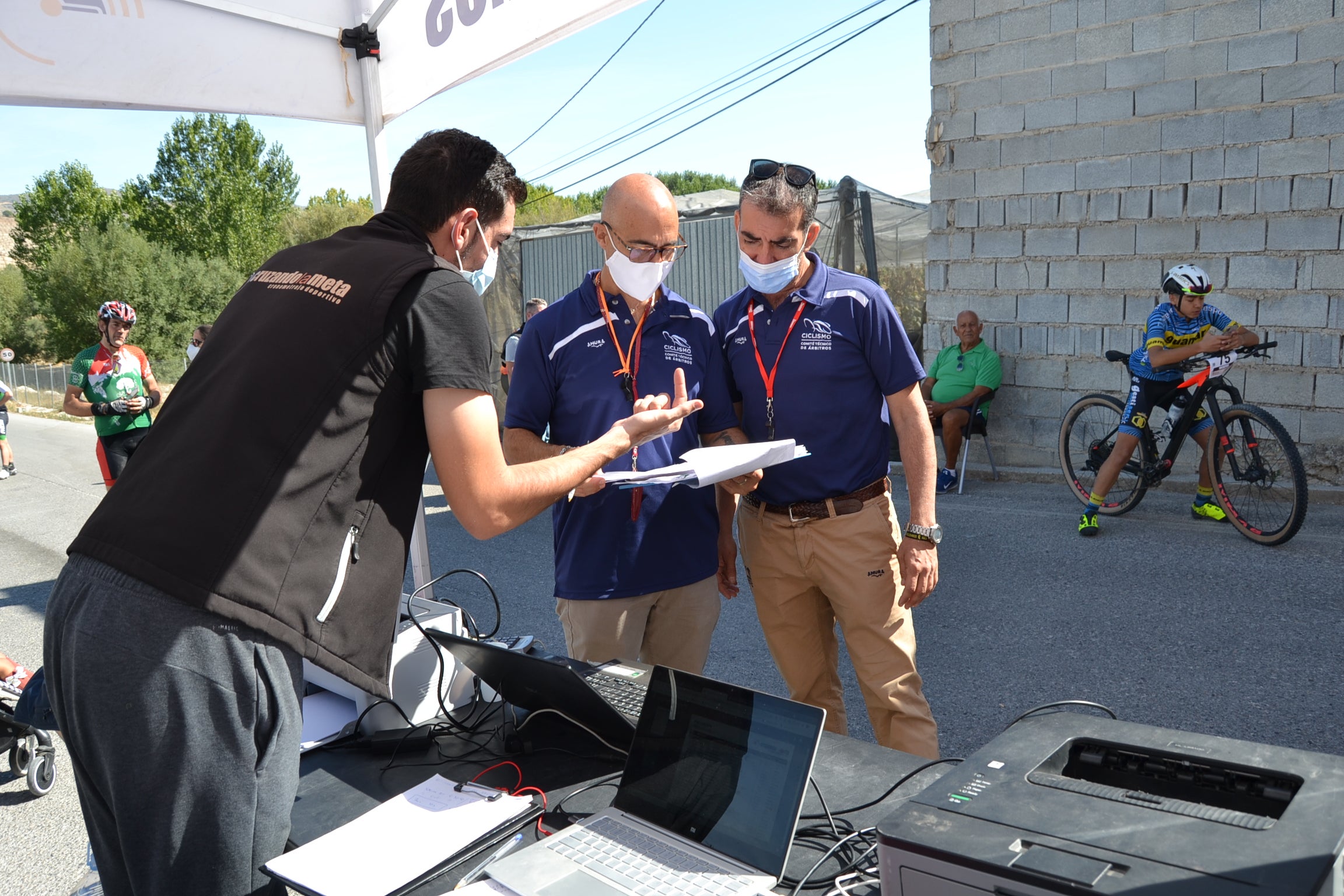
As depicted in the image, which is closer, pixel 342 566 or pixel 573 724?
pixel 342 566

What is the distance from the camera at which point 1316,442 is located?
688 centimetres

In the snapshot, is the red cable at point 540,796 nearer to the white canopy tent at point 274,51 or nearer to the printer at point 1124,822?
the printer at point 1124,822

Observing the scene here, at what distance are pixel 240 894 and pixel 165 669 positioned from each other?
382 mm

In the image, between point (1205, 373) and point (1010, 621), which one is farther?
point (1205, 373)

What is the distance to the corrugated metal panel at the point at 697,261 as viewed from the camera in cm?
1027

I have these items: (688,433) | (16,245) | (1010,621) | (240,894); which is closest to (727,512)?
(688,433)

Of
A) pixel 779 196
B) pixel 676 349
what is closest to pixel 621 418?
pixel 676 349

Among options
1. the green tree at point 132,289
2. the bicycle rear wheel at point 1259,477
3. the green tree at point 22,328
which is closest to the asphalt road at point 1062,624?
the bicycle rear wheel at point 1259,477

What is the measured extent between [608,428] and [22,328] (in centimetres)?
6771

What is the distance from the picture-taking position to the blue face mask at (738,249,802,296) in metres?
2.64

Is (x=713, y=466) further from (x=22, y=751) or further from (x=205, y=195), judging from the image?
(x=205, y=195)

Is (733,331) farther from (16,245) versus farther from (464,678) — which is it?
(16,245)

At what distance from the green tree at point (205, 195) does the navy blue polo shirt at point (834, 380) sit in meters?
57.7

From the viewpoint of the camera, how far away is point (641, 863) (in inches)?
55.1
